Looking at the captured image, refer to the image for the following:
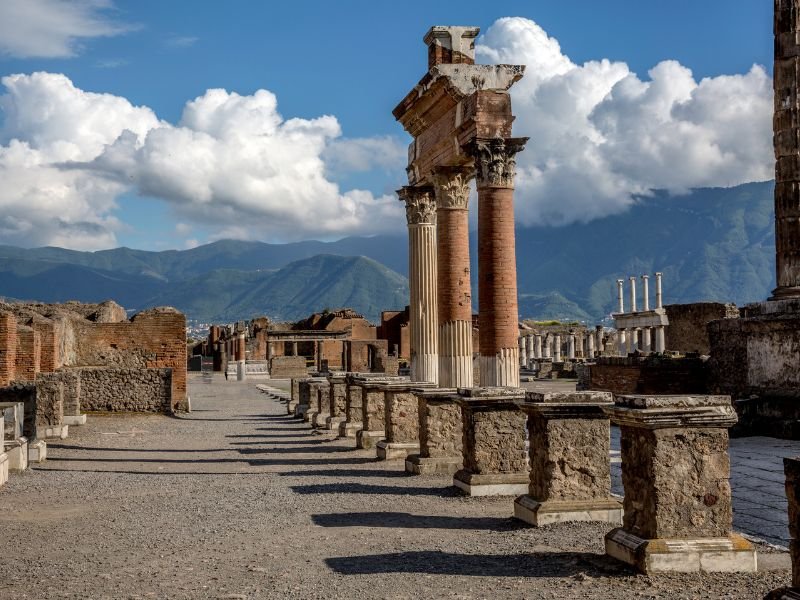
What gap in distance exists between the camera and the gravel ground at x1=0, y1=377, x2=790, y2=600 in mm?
6020

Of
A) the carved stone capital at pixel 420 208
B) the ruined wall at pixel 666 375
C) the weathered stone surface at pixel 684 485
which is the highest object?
the carved stone capital at pixel 420 208

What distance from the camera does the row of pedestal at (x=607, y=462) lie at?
6.20 metres

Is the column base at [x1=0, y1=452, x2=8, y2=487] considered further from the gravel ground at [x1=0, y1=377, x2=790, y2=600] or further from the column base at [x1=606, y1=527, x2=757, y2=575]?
the column base at [x1=606, y1=527, x2=757, y2=575]

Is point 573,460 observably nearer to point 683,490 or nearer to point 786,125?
point 683,490

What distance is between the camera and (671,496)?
6219 mm

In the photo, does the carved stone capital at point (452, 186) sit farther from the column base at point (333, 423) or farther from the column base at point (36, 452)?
the column base at point (36, 452)

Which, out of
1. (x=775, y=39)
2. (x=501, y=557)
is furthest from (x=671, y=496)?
(x=775, y=39)

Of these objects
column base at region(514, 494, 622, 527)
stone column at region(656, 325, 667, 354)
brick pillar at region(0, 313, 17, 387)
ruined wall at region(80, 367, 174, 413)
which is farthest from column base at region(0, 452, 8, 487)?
stone column at region(656, 325, 667, 354)

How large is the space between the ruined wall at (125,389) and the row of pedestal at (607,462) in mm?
12225

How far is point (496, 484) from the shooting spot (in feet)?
32.4

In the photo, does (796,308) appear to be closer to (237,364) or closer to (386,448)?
(386,448)

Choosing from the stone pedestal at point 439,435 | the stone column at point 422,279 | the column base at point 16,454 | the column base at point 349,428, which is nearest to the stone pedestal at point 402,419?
the stone pedestal at point 439,435

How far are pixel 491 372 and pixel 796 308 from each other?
6.01 meters

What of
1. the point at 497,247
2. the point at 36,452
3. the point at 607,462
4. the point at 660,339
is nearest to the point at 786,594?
the point at 607,462
